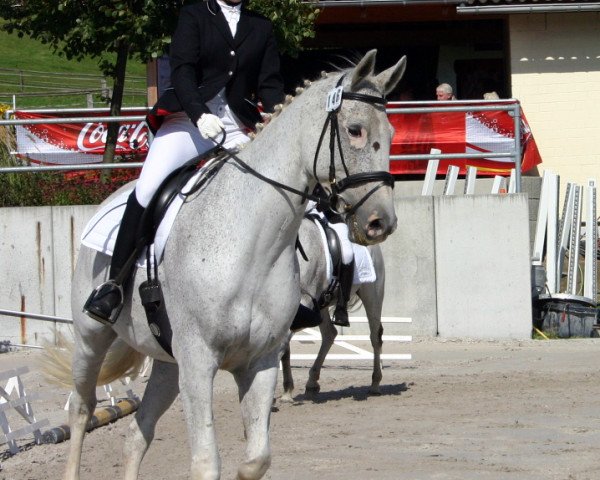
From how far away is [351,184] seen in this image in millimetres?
5055

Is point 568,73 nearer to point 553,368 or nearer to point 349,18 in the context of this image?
point 349,18

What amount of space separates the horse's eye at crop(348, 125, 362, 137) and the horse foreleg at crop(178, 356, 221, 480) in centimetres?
129

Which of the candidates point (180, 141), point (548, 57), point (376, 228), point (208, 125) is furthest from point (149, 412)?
point (548, 57)

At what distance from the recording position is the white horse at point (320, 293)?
1005cm

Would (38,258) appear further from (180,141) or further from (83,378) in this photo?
(180,141)

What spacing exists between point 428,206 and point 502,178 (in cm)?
225

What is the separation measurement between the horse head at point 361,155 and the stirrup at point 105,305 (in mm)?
1501

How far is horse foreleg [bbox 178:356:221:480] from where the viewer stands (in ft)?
17.8

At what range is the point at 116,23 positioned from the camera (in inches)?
596

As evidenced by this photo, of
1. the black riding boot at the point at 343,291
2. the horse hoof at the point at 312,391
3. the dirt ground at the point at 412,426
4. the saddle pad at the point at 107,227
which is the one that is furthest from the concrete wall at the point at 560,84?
the saddle pad at the point at 107,227

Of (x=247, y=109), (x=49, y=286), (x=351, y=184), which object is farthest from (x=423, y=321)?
(x=351, y=184)

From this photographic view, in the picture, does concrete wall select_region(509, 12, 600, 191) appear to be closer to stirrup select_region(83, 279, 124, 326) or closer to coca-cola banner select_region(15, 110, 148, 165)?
coca-cola banner select_region(15, 110, 148, 165)

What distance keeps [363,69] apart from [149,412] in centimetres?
252

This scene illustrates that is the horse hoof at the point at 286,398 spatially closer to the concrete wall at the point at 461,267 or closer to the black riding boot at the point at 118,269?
the concrete wall at the point at 461,267
